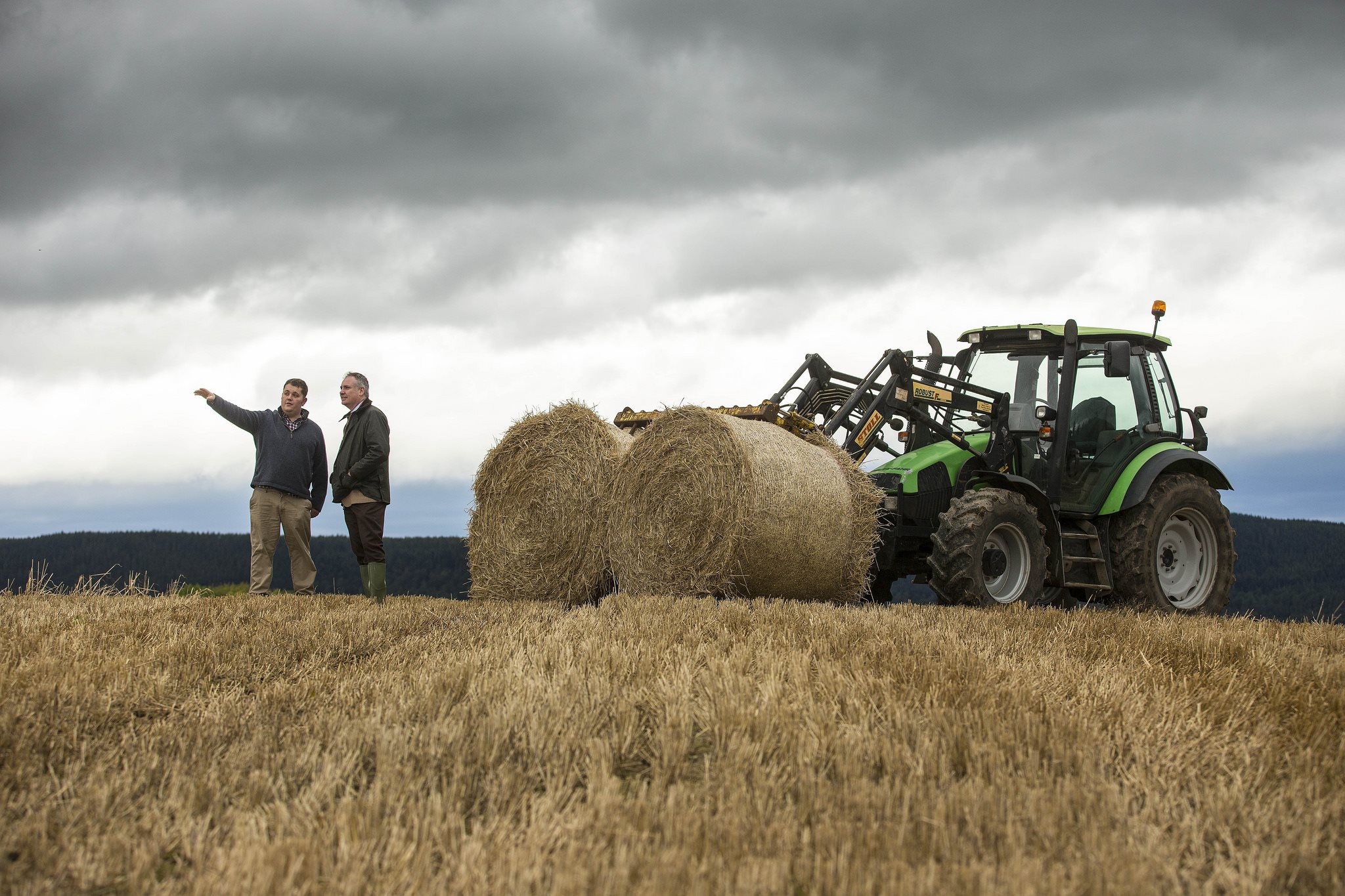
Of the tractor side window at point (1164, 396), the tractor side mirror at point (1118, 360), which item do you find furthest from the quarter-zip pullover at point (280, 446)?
the tractor side window at point (1164, 396)

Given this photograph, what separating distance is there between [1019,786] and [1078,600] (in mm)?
7640

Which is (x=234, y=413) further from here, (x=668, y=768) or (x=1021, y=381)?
(x=668, y=768)

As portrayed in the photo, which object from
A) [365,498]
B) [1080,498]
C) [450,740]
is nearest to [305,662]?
[450,740]

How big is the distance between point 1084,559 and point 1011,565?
76cm

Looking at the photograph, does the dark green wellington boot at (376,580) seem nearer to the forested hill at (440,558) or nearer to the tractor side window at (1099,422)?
the tractor side window at (1099,422)

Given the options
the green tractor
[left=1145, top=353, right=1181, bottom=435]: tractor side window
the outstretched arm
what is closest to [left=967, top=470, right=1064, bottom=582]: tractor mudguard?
the green tractor

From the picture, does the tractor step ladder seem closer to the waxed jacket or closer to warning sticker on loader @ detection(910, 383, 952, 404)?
warning sticker on loader @ detection(910, 383, 952, 404)

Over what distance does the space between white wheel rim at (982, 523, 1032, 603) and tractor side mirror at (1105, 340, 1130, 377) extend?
148 centimetres

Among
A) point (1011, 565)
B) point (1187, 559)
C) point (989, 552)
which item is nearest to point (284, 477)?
point (989, 552)

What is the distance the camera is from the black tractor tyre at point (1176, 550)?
29.9ft

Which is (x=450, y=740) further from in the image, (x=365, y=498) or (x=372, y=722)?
(x=365, y=498)

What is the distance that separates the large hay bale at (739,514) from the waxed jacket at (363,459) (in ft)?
6.74

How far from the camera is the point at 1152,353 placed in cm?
1001

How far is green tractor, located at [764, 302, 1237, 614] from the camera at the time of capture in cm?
866
